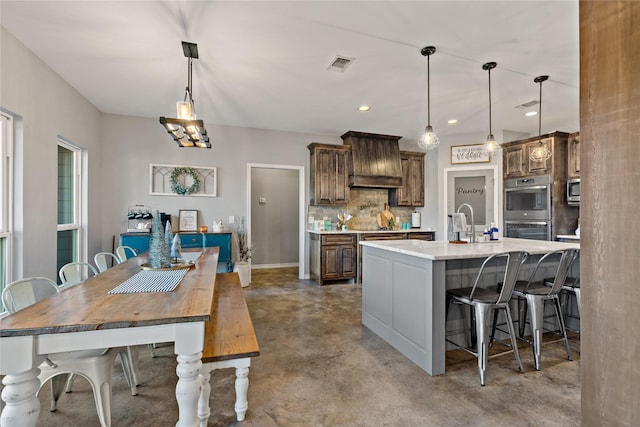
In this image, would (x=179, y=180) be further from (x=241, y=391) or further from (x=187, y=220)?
(x=241, y=391)

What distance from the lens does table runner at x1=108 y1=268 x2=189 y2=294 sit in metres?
1.81

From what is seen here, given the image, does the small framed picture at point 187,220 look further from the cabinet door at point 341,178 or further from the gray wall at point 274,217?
the cabinet door at point 341,178

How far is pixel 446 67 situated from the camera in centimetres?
332

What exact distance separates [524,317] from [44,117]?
17.2ft

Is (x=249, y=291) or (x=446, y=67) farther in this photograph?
(x=249, y=291)

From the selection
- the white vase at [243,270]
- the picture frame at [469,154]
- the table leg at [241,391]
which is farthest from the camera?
the picture frame at [469,154]

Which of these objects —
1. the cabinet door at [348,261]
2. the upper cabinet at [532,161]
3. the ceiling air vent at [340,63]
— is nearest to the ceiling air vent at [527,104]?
the upper cabinet at [532,161]

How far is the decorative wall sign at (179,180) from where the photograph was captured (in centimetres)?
509

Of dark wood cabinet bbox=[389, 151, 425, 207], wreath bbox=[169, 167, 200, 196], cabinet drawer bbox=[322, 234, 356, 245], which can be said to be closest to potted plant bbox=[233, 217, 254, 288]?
wreath bbox=[169, 167, 200, 196]

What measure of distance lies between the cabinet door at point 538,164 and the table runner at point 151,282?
547 cm

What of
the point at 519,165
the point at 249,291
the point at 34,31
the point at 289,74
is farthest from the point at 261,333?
the point at 519,165

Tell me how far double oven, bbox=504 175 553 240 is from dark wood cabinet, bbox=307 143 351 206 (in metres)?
2.91

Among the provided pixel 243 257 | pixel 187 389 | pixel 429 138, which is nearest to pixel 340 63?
pixel 429 138

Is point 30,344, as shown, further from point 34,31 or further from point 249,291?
point 249,291
